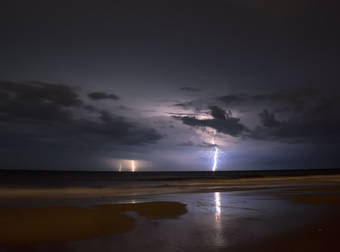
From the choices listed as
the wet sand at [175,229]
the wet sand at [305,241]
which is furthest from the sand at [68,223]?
the wet sand at [305,241]

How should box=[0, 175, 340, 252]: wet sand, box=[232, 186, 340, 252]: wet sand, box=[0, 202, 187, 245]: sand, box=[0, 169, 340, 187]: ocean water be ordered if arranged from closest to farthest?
box=[232, 186, 340, 252]: wet sand → box=[0, 175, 340, 252]: wet sand → box=[0, 202, 187, 245]: sand → box=[0, 169, 340, 187]: ocean water

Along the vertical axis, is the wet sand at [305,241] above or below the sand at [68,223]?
above

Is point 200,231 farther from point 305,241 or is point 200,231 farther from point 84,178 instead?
point 84,178

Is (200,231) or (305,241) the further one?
(200,231)

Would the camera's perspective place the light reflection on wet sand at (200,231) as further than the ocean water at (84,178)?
No

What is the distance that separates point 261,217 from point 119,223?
20.6 ft

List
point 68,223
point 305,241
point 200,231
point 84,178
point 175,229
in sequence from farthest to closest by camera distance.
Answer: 1. point 84,178
2. point 68,223
3. point 175,229
4. point 200,231
5. point 305,241

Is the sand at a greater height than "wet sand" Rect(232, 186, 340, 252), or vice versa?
→ "wet sand" Rect(232, 186, 340, 252)

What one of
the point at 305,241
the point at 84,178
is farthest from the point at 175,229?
the point at 84,178

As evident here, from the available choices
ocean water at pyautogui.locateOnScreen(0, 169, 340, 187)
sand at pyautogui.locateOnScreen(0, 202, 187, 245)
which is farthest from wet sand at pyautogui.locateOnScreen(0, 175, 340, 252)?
ocean water at pyautogui.locateOnScreen(0, 169, 340, 187)

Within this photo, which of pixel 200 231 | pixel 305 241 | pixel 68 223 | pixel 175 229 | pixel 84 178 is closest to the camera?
pixel 305 241

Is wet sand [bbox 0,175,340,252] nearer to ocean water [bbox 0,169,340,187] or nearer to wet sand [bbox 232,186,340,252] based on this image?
wet sand [bbox 232,186,340,252]

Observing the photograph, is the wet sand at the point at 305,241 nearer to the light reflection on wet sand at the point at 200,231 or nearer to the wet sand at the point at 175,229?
the wet sand at the point at 175,229

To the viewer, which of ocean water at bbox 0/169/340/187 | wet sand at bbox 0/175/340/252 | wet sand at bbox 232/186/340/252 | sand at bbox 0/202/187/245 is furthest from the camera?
ocean water at bbox 0/169/340/187
